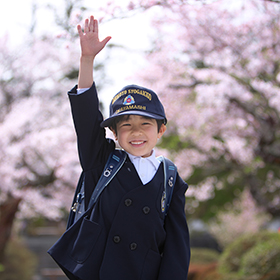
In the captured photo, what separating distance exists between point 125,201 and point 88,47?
2.53ft

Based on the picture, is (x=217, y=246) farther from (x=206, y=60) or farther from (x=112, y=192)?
(x=112, y=192)

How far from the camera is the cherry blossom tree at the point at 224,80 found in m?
5.61

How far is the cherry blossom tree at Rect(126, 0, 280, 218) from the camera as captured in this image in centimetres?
561

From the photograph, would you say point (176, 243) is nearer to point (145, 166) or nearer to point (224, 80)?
point (145, 166)

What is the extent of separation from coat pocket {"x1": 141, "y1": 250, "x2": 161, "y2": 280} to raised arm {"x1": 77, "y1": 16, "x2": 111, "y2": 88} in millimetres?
883

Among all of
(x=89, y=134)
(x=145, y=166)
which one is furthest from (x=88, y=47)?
(x=145, y=166)

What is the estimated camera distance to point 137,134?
5.68 ft

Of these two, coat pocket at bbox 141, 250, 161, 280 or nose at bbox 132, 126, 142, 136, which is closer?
coat pocket at bbox 141, 250, 161, 280

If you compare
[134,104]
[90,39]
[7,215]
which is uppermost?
[7,215]

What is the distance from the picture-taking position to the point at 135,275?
1584 mm

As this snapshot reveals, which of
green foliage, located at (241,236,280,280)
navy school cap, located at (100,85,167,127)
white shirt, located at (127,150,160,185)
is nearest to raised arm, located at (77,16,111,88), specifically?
navy school cap, located at (100,85,167,127)

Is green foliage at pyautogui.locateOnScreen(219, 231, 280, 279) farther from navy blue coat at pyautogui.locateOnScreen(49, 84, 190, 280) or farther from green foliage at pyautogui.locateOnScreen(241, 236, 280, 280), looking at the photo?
navy blue coat at pyautogui.locateOnScreen(49, 84, 190, 280)

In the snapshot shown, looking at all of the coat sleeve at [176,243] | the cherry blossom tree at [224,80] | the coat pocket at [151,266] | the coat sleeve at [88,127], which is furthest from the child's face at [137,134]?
the cherry blossom tree at [224,80]

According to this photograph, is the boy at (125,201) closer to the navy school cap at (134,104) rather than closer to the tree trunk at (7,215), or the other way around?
the navy school cap at (134,104)
